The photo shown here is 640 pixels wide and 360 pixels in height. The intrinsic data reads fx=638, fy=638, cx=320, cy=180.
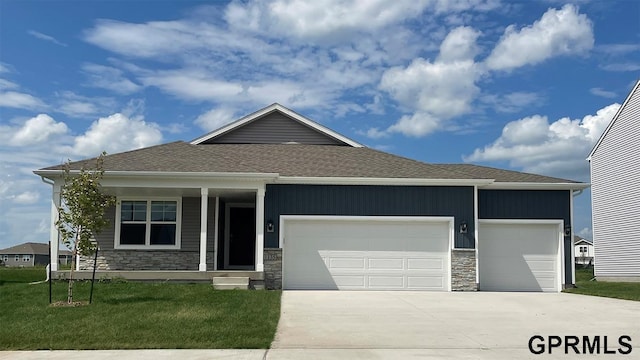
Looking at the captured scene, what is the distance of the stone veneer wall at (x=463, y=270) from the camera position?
18.5m

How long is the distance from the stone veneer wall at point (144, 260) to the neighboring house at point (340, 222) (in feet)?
0.10

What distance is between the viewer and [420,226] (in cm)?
1875

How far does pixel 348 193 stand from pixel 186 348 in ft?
33.1

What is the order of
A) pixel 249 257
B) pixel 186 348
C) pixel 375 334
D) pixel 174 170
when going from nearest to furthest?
pixel 186 348 < pixel 375 334 < pixel 174 170 < pixel 249 257

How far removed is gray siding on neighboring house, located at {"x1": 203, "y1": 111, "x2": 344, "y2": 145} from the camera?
23.1 m

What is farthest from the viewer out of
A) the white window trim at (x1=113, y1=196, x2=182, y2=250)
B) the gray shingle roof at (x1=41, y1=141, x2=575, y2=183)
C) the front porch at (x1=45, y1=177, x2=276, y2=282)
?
the white window trim at (x1=113, y1=196, x2=182, y2=250)

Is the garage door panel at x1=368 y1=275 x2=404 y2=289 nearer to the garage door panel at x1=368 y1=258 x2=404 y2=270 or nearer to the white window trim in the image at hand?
the garage door panel at x1=368 y1=258 x2=404 y2=270

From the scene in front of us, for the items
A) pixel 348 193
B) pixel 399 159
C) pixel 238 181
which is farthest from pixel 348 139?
pixel 238 181

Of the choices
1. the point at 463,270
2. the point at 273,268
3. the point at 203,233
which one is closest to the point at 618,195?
the point at 463,270

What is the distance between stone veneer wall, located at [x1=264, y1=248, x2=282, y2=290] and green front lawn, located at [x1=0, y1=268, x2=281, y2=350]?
2.13m

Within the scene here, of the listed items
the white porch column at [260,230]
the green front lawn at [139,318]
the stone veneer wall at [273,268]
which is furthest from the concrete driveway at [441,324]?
the white porch column at [260,230]

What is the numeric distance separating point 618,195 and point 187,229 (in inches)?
750

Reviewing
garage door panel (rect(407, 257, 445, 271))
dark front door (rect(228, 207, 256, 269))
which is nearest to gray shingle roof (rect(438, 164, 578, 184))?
garage door panel (rect(407, 257, 445, 271))

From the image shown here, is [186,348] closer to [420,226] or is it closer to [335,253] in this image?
[335,253]
